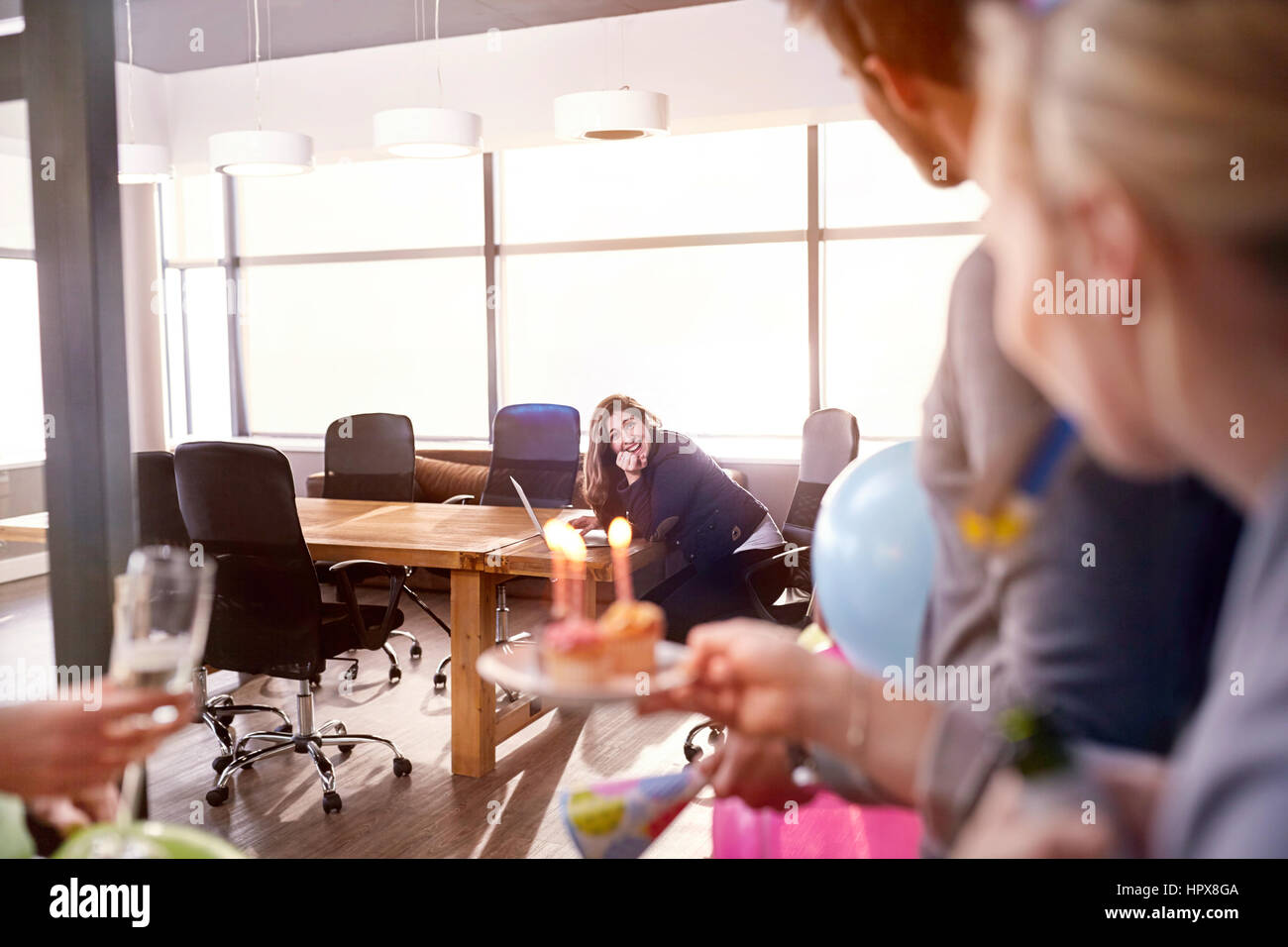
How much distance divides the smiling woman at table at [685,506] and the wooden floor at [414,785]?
0.56 meters

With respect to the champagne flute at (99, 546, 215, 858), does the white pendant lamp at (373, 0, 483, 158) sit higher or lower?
higher

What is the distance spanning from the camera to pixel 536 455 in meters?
4.77

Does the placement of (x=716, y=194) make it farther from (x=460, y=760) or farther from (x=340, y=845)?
(x=340, y=845)

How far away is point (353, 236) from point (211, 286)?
127 cm

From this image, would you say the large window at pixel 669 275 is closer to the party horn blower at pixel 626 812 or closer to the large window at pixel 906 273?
the large window at pixel 906 273

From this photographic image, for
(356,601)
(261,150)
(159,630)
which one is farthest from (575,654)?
(261,150)

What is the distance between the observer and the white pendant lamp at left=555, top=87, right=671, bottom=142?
3635 mm

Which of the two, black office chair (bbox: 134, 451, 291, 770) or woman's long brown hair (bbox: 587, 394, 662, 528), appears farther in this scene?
black office chair (bbox: 134, 451, 291, 770)

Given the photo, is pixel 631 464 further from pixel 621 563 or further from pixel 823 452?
pixel 823 452

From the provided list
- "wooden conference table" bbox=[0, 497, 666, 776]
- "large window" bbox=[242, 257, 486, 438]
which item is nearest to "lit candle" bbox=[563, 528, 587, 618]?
"wooden conference table" bbox=[0, 497, 666, 776]

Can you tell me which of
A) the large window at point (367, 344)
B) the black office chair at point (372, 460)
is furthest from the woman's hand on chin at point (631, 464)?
the large window at point (367, 344)

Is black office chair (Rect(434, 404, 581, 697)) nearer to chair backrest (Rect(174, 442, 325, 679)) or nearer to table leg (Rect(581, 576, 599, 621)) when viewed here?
chair backrest (Rect(174, 442, 325, 679))

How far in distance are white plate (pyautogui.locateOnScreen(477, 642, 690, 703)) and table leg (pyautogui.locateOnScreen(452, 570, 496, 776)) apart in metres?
2.44

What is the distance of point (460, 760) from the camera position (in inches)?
141
